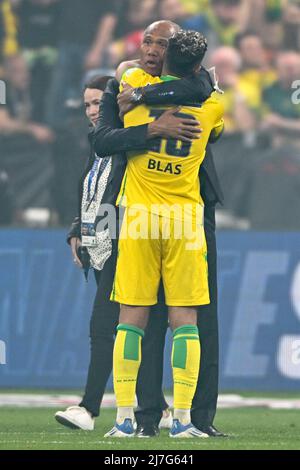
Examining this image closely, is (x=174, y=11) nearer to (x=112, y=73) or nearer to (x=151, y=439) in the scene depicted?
(x=112, y=73)

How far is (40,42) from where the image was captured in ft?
38.2

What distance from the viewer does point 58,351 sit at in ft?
33.8

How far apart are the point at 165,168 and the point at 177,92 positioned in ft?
1.20

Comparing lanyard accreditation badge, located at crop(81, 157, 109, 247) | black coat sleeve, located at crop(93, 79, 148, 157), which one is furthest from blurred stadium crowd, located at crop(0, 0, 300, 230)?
black coat sleeve, located at crop(93, 79, 148, 157)

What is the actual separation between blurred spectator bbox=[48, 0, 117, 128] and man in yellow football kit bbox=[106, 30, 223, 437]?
5255mm

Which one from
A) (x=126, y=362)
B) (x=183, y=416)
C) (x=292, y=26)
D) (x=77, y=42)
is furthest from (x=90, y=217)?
(x=292, y=26)

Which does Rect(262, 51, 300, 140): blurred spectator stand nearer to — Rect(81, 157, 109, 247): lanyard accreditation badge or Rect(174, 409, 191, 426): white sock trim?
Rect(81, 157, 109, 247): lanyard accreditation badge

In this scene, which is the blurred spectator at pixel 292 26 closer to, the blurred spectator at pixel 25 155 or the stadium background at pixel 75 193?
the stadium background at pixel 75 193

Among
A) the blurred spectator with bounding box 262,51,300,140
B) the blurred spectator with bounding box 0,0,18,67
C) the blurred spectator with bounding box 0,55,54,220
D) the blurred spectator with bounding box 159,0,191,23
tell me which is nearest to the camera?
the blurred spectator with bounding box 0,55,54,220

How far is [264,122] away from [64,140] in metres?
1.84

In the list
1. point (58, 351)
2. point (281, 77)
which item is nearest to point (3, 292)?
point (58, 351)

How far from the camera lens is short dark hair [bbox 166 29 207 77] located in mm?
6223
